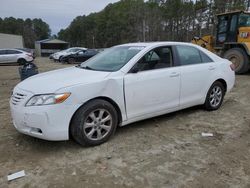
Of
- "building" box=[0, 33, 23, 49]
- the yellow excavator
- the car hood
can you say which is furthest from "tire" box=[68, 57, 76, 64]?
"building" box=[0, 33, 23, 49]

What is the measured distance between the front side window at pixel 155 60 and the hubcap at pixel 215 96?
1.38 metres

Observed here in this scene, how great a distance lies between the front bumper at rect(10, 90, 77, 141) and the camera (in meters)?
3.20

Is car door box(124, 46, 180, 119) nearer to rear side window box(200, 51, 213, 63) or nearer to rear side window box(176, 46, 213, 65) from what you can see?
rear side window box(176, 46, 213, 65)

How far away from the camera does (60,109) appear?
323 centimetres

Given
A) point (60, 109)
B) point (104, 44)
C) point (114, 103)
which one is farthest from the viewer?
point (104, 44)

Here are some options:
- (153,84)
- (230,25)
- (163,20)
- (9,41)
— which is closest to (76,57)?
(230,25)

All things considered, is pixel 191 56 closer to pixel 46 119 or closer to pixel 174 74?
pixel 174 74

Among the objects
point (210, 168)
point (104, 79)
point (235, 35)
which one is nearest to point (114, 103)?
point (104, 79)

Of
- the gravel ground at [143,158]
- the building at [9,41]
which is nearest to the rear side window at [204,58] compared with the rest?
the gravel ground at [143,158]

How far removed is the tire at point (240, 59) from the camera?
10578mm

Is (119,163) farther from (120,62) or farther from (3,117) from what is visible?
(3,117)

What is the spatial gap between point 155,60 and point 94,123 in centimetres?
156

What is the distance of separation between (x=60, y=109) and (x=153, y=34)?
42.3 m

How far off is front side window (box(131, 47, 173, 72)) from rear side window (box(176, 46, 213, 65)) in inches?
10.6
